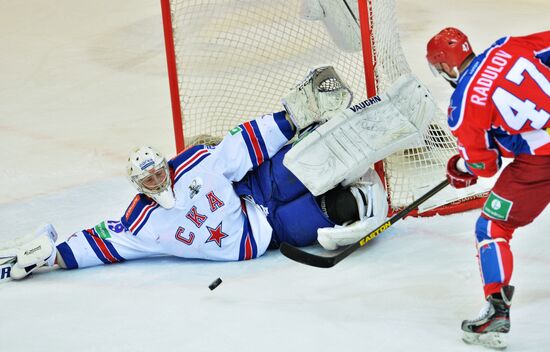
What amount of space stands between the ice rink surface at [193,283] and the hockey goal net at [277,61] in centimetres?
23

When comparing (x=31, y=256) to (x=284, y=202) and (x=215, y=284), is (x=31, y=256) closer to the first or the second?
(x=215, y=284)

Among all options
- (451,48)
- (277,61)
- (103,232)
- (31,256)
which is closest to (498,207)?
(451,48)

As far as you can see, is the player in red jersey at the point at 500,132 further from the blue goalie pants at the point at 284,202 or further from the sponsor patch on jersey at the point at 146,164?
the sponsor patch on jersey at the point at 146,164

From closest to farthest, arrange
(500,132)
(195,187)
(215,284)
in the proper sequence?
(500,132)
(215,284)
(195,187)

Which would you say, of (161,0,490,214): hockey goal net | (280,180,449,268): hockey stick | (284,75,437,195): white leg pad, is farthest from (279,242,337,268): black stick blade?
(161,0,490,214): hockey goal net

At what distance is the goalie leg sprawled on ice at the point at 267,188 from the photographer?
11.1 ft

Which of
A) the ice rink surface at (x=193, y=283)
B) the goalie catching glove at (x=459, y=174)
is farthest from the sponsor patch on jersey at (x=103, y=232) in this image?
the goalie catching glove at (x=459, y=174)

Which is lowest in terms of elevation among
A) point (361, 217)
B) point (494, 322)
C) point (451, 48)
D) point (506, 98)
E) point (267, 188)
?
point (494, 322)

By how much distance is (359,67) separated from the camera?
388 cm

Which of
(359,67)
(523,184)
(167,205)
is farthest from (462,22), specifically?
(523,184)

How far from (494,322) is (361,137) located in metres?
0.99

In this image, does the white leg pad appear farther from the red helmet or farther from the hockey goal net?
the red helmet

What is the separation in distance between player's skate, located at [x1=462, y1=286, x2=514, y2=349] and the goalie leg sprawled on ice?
0.77 metres

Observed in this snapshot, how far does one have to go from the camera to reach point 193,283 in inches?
132
